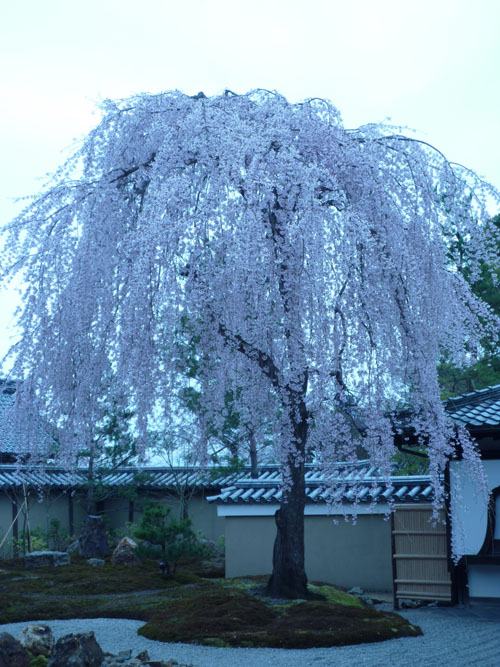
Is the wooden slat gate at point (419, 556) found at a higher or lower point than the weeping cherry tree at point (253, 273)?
lower

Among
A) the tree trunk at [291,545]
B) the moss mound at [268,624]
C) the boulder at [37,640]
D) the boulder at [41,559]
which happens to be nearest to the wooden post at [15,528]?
the boulder at [41,559]

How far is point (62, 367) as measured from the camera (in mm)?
7527

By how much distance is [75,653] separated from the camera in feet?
19.1

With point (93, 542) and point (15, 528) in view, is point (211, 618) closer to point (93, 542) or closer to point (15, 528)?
point (93, 542)

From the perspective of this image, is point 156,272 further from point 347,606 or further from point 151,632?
point 347,606

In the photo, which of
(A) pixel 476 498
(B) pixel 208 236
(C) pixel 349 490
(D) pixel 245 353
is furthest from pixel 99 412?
(C) pixel 349 490

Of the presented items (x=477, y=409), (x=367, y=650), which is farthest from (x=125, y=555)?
(x=367, y=650)

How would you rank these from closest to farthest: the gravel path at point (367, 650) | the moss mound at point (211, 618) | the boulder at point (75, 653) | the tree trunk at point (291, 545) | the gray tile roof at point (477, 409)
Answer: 1. the boulder at point (75, 653)
2. the gravel path at point (367, 650)
3. the moss mound at point (211, 618)
4. the tree trunk at point (291, 545)
5. the gray tile roof at point (477, 409)

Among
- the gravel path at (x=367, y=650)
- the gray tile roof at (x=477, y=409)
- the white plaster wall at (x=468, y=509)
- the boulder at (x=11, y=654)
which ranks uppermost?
the gray tile roof at (x=477, y=409)

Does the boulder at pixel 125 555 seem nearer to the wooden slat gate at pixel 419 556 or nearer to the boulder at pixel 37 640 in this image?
the wooden slat gate at pixel 419 556

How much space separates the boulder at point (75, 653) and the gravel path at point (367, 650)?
1137 mm

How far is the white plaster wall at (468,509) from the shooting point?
9.60m

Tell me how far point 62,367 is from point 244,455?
1484cm

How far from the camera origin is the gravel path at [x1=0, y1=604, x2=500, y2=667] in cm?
662
